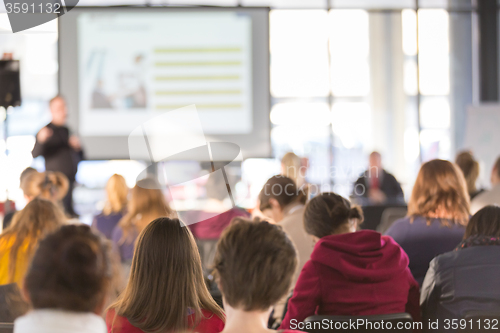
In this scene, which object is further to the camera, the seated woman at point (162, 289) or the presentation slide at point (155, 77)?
the presentation slide at point (155, 77)

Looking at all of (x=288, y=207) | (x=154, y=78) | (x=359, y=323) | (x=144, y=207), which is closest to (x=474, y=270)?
(x=359, y=323)

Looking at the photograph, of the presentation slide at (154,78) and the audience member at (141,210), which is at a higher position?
the presentation slide at (154,78)

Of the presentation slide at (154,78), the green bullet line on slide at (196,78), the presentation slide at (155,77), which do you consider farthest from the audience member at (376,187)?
the green bullet line on slide at (196,78)

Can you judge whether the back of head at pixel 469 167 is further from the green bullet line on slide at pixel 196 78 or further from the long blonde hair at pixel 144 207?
the green bullet line on slide at pixel 196 78

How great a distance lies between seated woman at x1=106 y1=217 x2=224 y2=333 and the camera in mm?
1406

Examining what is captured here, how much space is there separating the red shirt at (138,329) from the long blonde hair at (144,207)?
1.61 m

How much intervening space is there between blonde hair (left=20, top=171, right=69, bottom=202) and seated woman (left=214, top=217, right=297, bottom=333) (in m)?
2.62

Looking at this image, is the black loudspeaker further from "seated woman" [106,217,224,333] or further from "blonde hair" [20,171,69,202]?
"seated woman" [106,217,224,333]

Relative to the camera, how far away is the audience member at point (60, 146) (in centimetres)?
510

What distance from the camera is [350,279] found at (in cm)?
185

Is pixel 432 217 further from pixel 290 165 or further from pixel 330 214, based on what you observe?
pixel 290 165

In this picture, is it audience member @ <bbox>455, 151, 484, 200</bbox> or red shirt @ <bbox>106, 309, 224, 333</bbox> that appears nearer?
red shirt @ <bbox>106, 309, 224, 333</bbox>

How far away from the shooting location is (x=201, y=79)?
6148 millimetres

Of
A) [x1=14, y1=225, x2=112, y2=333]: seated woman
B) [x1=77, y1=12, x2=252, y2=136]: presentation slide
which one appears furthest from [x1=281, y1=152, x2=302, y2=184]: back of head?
[x1=14, y1=225, x2=112, y2=333]: seated woman
